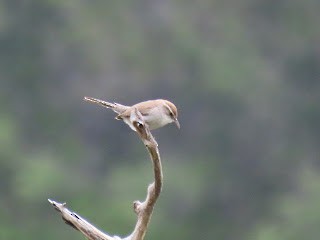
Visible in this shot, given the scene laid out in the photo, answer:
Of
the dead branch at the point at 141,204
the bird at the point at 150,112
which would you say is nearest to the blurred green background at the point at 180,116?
the bird at the point at 150,112

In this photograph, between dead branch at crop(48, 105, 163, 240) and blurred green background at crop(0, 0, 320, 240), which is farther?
blurred green background at crop(0, 0, 320, 240)

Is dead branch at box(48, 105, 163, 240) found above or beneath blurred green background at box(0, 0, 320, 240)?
beneath

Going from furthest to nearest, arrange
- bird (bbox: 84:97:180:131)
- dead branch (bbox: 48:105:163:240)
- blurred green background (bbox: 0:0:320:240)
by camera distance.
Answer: blurred green background (bbox: 0:0:320:240) → bird (bbox: 84:97:180:131) → dead branch (bbox: 48:105:163:240)

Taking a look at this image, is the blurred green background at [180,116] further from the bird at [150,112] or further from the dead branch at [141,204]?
the dead branch at [141,204]

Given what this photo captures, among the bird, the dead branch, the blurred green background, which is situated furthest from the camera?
the blurred green background

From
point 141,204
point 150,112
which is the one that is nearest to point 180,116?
point 150,112

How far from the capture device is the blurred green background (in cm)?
2441

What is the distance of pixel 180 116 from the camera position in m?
25.0

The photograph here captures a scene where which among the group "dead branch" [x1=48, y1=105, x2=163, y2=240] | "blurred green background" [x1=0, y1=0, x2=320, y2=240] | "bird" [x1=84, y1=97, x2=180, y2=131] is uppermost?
"blurred green background" [x1=0, y1=0, x2=320, y2=240]

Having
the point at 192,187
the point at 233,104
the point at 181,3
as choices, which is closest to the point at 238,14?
the point at 181,3

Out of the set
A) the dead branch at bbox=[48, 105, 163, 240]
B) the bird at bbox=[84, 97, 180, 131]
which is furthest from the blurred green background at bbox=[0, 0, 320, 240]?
the dead branch at bbox=[48, 105, 163, 240]

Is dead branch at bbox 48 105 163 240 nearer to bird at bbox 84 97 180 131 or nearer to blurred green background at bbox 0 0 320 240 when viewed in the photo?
bird at bbox 84 97 180 131

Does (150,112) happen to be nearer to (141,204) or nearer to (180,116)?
(141,204)

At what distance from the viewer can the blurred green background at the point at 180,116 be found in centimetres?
2441
